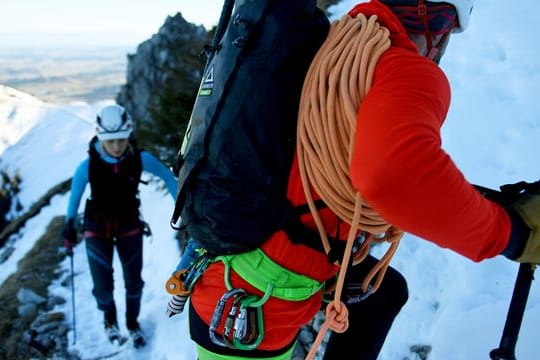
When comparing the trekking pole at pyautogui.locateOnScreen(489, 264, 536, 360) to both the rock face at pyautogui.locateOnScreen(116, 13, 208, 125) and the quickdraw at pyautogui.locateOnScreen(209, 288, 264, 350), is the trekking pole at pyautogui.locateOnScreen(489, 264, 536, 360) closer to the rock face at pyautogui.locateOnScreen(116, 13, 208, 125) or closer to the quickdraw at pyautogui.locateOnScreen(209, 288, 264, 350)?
the quickdraw at pyautogui.locateOnScreen(209, 288, 264, 350)

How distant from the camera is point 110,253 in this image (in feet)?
18.5

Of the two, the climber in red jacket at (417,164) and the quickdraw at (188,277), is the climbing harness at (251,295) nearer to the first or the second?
the climber in red jacket at (417,164)

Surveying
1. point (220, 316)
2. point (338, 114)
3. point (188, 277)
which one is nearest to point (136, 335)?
point (188, 277)

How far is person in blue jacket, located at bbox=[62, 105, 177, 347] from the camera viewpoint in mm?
5523

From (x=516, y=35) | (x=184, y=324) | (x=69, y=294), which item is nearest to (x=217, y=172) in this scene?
(x=184, y=324)

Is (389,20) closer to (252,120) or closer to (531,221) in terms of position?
(252,120)

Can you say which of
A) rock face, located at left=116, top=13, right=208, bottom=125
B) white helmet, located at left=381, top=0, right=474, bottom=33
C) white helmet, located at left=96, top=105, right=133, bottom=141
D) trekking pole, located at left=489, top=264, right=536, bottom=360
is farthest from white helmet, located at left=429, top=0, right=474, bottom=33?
rock face, located at left=116, top=13, right=208, bottom=125

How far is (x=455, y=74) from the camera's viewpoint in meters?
6.83

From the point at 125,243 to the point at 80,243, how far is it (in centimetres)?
662

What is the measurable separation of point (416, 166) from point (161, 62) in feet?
47.2

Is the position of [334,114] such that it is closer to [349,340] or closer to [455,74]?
[349,340]

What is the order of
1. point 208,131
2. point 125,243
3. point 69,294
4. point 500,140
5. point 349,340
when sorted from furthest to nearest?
1. point 69,294
2. point 125,243
3. point 500,140
4. point 349,340
5. point 208,131

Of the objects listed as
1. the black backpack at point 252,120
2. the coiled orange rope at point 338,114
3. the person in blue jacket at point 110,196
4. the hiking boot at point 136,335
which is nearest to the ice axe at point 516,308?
the coiled orange rope at point 338,114

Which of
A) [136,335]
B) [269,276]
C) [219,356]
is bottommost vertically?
[136,335]
